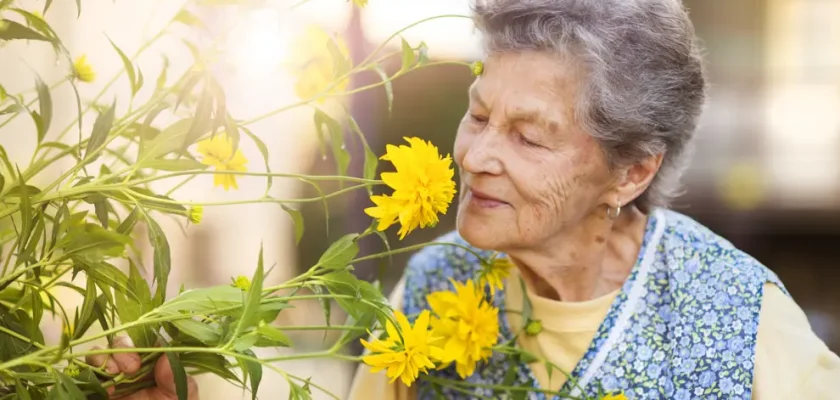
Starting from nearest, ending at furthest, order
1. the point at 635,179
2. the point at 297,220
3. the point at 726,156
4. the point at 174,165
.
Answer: the point at 174,165 < the point at 297,220 < the point at 635,179 < the point at 726,156

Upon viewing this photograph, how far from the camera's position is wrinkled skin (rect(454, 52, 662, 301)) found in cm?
118

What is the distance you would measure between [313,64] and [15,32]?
0.28 m

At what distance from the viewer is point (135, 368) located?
75 cm

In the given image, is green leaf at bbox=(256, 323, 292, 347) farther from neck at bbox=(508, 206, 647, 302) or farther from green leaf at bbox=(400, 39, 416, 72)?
neck at bbox=(508, 206, 647, 302)

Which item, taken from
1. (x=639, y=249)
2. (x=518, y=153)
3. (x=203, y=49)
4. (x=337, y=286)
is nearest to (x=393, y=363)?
(x=337, y=286)

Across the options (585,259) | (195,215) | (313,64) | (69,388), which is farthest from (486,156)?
(69,388)

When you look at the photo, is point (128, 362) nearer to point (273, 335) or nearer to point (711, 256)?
point (273, 335)

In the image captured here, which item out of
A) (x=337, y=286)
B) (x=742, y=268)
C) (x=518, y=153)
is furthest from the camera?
(x=742, y=268)

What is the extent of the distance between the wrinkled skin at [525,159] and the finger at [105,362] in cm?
54

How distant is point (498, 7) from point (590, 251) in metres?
0.39

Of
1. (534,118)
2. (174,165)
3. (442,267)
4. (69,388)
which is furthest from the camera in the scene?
(442,267)

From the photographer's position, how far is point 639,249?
139cm

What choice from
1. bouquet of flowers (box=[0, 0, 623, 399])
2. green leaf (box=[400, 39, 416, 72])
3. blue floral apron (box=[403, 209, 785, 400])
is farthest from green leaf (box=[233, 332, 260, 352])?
blue floral apron (box=[403, 209, 785, 400])

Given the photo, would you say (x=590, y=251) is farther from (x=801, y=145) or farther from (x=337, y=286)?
(x=801, y=145)
